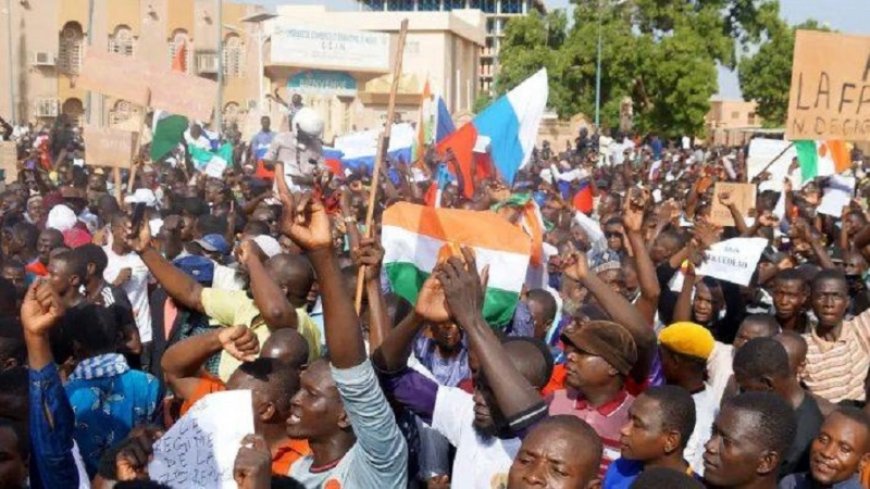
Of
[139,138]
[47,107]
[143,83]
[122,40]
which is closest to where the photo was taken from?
[139,138]

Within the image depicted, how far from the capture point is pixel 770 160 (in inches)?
594

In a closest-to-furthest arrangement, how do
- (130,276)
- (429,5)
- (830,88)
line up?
(130,276) → (830,88) → (429,5)

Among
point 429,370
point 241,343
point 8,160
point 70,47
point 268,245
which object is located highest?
point 70,47

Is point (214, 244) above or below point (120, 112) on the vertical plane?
above

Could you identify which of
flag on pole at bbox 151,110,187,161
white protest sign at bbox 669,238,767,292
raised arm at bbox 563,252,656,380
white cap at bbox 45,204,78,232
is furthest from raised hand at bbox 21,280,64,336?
flag on pole at bbox 151,110,187,161

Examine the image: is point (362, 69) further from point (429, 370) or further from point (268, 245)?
point (429, 370)

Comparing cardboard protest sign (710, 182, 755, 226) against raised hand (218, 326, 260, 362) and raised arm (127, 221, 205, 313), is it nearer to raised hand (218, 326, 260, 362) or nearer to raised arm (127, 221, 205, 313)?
raised arm (127, 221, 205, 313)

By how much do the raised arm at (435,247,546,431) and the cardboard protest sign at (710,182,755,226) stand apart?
21.1 ft

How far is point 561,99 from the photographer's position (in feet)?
136

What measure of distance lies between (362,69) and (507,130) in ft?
135

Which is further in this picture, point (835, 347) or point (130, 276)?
point (130, 276)

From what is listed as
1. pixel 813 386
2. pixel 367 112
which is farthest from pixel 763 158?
pixel 367 112

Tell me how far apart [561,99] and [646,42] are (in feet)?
11.7

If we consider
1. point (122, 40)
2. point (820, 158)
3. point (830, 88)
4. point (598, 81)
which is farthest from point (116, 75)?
point (122, 40)
